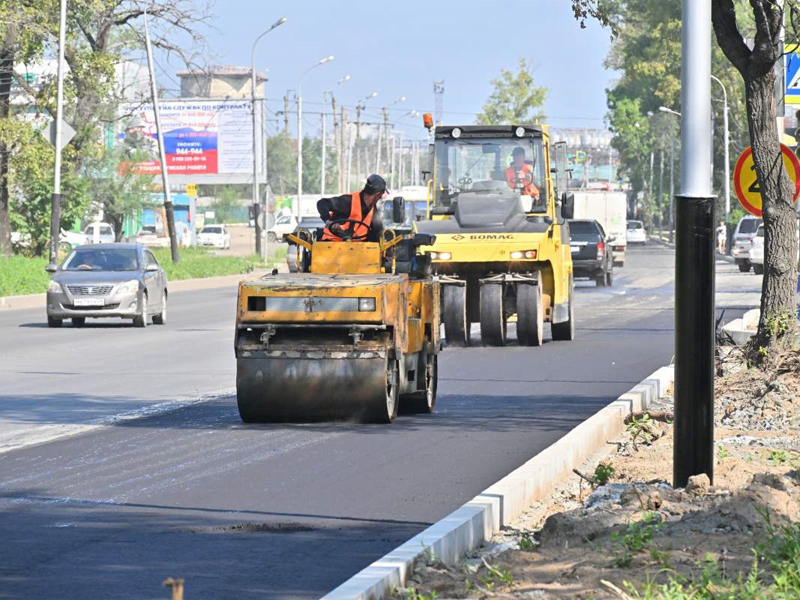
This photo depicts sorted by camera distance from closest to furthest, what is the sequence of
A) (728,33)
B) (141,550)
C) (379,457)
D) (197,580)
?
(197,580)
(141,550)
(379,457)
(728,33)

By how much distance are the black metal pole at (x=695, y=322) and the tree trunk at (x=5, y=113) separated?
3735 centimetres

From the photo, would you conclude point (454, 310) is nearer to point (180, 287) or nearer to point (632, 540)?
point (632, 540)

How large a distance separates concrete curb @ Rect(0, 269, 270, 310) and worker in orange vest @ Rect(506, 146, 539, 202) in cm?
1432

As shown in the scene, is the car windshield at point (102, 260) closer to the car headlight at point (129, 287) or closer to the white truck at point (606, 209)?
the car headlight at point (129, 287)

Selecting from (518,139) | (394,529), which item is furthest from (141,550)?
(518,139)

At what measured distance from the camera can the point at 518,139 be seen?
77.7ft

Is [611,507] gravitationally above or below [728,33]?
below

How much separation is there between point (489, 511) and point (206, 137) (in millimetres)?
76756

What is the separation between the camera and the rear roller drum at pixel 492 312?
875 inches

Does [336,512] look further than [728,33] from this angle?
No

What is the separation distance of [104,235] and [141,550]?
84.1m

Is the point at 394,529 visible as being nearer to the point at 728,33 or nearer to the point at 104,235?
the point at 728,33

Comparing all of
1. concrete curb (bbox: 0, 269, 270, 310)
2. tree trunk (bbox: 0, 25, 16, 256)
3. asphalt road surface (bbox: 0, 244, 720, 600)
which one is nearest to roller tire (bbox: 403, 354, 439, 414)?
asphalt road surface (bbox: 0, 244, 720, 600)

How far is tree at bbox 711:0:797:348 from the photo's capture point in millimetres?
14664
